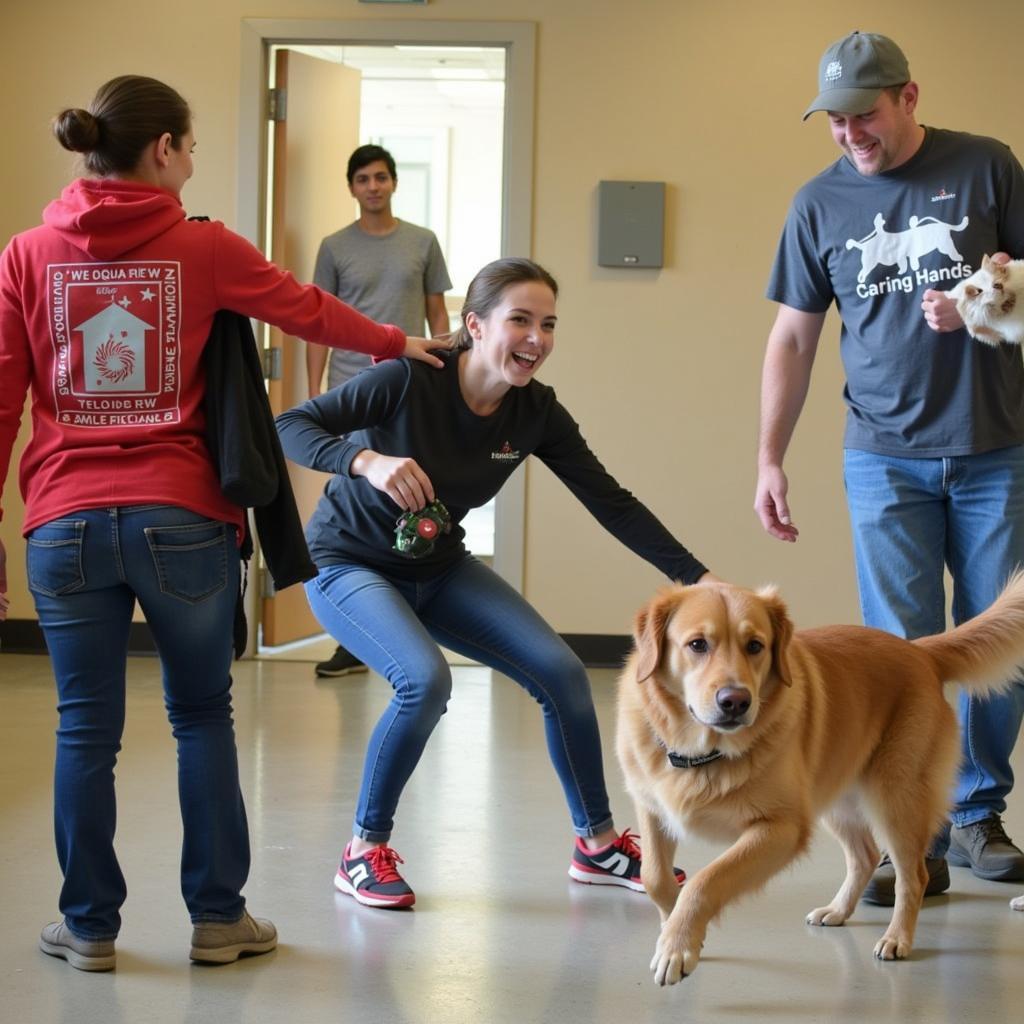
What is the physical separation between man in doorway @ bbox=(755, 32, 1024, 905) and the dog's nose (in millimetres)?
862

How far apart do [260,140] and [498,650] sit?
3.40m

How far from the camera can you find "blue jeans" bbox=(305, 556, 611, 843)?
2717 millimetres

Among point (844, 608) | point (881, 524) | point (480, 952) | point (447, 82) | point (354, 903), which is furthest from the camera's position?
point (447, 82)

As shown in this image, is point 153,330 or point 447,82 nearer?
point 153,330

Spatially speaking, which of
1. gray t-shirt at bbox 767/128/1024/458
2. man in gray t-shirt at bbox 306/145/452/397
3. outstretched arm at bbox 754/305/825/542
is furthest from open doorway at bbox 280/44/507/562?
gray t-shirt at bbox 767/128/1024/458

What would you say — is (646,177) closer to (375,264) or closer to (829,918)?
(375,264)

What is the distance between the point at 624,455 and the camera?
5.55 meters

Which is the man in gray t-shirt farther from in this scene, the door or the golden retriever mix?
the golden retriever mix

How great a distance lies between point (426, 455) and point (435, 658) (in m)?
0.44

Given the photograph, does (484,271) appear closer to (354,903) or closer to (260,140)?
(354,903)

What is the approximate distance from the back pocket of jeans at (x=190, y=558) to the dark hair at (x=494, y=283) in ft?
2.83

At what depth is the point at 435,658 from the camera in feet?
8.95

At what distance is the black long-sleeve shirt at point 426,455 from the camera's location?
284cm

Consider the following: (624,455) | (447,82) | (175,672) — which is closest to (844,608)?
(624,455)
